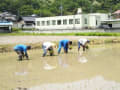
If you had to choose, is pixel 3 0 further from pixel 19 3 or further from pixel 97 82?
pixel 97 82

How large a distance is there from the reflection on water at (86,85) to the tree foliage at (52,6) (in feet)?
169

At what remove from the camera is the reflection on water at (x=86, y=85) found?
5520 mm

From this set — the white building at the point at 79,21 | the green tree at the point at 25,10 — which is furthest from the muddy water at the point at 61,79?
the green tree at the point at 25,10

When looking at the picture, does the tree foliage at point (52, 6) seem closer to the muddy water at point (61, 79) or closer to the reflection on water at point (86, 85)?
the muddy water at point (61, 79)

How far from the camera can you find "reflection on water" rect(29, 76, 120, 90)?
18.1ft

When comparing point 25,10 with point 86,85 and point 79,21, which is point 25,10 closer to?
point 79,21

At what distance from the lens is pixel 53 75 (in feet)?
23.3

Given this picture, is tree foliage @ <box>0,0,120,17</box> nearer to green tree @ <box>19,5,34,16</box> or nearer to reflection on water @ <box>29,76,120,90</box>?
green tree @ <box>19,5,34,16</box>

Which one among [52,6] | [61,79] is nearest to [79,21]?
[52,6]

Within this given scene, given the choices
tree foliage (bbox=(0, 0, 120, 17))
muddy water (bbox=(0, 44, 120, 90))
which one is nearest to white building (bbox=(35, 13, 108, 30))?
tree foliage (bbox=(0, 0, 120, 17))

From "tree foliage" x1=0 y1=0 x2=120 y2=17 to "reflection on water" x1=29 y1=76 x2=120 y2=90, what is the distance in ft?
169

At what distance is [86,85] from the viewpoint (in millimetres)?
5809

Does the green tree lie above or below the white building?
above

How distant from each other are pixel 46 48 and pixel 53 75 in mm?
4062
